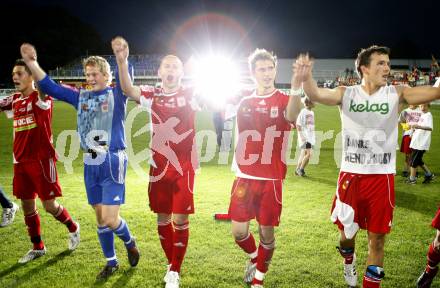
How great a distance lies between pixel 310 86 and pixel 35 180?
4081mm

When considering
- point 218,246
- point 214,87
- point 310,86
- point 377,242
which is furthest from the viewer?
point 218,246

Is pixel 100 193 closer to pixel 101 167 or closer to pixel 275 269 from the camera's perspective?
pixel 101 167

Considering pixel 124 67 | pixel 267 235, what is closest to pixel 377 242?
pixel 267 235

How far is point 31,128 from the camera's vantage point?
230 inches

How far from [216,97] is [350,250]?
246 centimetres

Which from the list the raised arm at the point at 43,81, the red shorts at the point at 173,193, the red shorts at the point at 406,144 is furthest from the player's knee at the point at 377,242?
the red shorts at the point at 406,144

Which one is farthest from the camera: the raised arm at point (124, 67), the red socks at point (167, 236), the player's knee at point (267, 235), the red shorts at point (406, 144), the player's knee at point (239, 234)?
the red shorts at point (406, 144)

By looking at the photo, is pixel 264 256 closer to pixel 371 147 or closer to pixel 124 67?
pixel 371 147

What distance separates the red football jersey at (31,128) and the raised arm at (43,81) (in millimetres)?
643

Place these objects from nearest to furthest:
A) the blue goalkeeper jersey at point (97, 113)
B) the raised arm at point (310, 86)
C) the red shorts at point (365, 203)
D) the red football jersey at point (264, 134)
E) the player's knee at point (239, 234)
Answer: the raised arm at point (310, 86) → the red shorts at point (365, 203) → the red football jersey at point (264, 134) → the player's knee at point (239, 234) → the blue goalkeeper jersey at point (97, 113)

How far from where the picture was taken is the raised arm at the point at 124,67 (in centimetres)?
452

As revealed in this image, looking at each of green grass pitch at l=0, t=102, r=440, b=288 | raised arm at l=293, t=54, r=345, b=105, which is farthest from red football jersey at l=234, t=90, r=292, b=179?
green grass pitch at l=0, t=102, r=440, b=288

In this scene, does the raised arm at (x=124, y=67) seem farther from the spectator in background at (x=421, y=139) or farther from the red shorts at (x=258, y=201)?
the spectator in background at (x=421, y=139)

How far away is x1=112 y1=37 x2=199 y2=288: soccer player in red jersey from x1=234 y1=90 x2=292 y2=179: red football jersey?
2.28 ft
